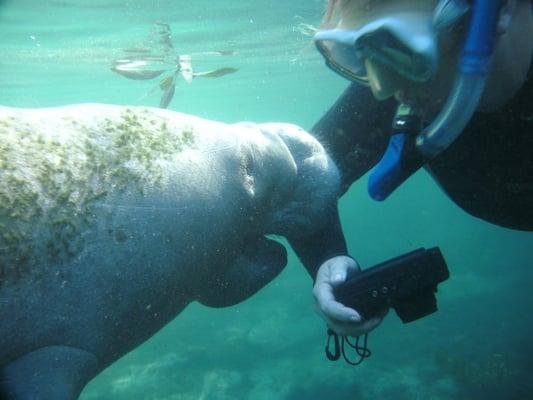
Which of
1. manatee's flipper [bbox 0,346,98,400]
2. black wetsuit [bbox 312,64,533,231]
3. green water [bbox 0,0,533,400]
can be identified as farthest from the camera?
green water [bbox 0,0,533,400]

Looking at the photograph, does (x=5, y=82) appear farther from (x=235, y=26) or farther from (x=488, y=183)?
(x=488, y=183)

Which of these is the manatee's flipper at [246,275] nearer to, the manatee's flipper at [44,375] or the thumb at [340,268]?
the thumb at [340,268]

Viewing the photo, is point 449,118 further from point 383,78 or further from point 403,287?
point 403,287

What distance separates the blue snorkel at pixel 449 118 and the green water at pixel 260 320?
23.7ft

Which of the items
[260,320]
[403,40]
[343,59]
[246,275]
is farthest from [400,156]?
[260,320]

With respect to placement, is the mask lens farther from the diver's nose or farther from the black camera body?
the black camera body

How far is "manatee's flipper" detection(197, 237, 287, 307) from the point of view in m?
2.90

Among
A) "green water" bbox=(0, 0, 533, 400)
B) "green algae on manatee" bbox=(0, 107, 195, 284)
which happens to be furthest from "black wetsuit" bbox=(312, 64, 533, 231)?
"green water" bbox=(0, 0, 533, 400)

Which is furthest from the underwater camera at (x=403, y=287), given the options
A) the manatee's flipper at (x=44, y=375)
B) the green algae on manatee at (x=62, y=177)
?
the manatee's flipper at (x=44, y=375)

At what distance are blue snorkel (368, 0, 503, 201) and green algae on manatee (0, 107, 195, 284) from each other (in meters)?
1.17

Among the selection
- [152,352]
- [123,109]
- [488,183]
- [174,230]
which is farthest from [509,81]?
[152,352]

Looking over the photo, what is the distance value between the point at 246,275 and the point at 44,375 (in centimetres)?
149

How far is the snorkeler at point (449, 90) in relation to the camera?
5.72 ft

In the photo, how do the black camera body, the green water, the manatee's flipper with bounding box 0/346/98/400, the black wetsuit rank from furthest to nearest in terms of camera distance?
the green water → the black camera body → the black wetsuit → the manatee's flipper with bounding box 0/346/98/400
